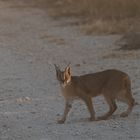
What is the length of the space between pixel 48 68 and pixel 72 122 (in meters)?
6.16

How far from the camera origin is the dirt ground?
Answer: 9000 millimetres

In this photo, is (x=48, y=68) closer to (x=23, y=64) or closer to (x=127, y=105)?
(x=23, y=64)

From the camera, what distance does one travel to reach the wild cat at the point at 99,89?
9.56m

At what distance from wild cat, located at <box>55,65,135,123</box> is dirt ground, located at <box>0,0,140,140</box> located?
0.20 meters

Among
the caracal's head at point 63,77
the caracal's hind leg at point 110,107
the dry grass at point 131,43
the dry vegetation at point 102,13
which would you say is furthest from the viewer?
the dry vegetation at point 102,13

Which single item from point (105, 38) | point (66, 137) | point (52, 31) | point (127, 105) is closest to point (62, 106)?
point (127, 105)

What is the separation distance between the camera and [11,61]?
56.2 feet

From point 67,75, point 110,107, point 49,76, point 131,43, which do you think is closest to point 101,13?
point 131,43

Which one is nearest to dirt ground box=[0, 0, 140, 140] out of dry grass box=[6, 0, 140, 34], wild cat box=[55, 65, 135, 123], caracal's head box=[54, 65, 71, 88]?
wild cat box=[55, 65, 135, 123]

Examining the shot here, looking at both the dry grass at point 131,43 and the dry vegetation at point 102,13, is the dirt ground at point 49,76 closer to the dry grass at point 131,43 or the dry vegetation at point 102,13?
the dry grass at point 131,43

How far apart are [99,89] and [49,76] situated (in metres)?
4.82

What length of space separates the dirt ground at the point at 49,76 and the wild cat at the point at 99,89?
199mm

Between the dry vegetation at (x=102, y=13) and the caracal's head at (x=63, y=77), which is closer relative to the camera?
the caracal's head at (x=63, y=77)

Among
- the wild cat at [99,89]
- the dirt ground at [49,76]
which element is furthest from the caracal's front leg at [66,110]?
the dirt ground at [49,76]
